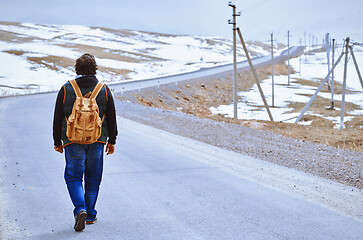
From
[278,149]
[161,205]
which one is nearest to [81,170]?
[161,205]

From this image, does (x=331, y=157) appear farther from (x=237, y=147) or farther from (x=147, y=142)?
(x=147, y=142)

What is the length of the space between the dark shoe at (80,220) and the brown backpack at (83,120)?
2.64 ft

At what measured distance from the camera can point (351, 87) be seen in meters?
69.9

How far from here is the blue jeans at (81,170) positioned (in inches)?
173

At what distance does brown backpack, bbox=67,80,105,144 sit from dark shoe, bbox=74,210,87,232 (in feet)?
2.64

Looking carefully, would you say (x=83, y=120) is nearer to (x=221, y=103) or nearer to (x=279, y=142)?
(x=279, y=142)

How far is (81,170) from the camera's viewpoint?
4.45 metres

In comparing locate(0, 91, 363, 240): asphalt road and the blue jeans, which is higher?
the blue jeans

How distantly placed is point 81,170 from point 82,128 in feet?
1.75

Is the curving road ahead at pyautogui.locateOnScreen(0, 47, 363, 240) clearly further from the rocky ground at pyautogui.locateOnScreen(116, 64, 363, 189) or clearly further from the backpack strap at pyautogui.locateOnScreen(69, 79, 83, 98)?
the backpack strap at pyautogui.locateOnScreen(69, 79, 83, 98)

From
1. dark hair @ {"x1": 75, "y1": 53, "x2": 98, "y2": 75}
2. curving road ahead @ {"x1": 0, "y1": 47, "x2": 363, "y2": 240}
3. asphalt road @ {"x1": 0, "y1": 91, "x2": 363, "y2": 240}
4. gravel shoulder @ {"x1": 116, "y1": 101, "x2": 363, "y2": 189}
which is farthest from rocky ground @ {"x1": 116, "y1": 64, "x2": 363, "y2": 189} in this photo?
dark hair @ {"x1": 75, "y1": 53, "x2": 98, "y2": 75}

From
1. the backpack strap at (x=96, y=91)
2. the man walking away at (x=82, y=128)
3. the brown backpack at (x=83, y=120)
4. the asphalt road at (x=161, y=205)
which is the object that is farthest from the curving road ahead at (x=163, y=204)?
the backpack strap at (x=96, y=91)

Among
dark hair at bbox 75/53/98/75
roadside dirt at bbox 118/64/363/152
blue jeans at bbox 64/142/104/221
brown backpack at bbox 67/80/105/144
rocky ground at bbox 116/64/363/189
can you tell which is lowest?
roadside dirt at bbox 118/64/363/152

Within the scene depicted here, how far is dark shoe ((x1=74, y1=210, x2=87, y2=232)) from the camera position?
4.39 metres
